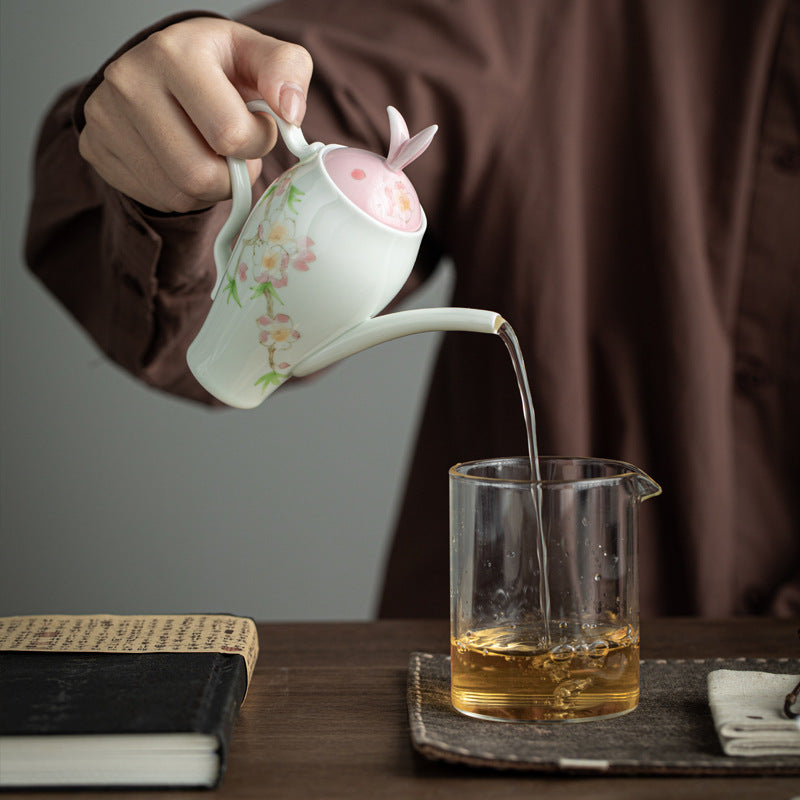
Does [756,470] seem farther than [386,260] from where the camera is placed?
Yes

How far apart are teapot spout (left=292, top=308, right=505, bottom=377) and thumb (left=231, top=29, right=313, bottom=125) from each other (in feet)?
0.51

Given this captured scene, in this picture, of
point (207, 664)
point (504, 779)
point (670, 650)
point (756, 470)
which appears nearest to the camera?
point (504, 779)

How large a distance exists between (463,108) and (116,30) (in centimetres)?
121

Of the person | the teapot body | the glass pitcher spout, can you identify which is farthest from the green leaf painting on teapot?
the person

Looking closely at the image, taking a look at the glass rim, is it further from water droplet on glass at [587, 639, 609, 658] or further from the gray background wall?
the gray background wall

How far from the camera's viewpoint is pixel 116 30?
2.08 metres

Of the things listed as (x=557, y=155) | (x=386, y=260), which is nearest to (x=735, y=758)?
(x=386, y=260)

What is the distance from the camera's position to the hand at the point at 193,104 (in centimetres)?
71

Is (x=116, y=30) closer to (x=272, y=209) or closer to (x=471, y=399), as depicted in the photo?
(x=471, y=399)

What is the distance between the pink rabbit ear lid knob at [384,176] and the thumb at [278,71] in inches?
2.2

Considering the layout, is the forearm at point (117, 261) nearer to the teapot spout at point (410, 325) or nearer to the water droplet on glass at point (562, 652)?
the teapot spout at point (410, 325)

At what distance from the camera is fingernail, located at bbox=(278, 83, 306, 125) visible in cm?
70

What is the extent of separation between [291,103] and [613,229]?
0.59m

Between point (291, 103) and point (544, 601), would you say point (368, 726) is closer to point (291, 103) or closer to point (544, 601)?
point (544, 601)
